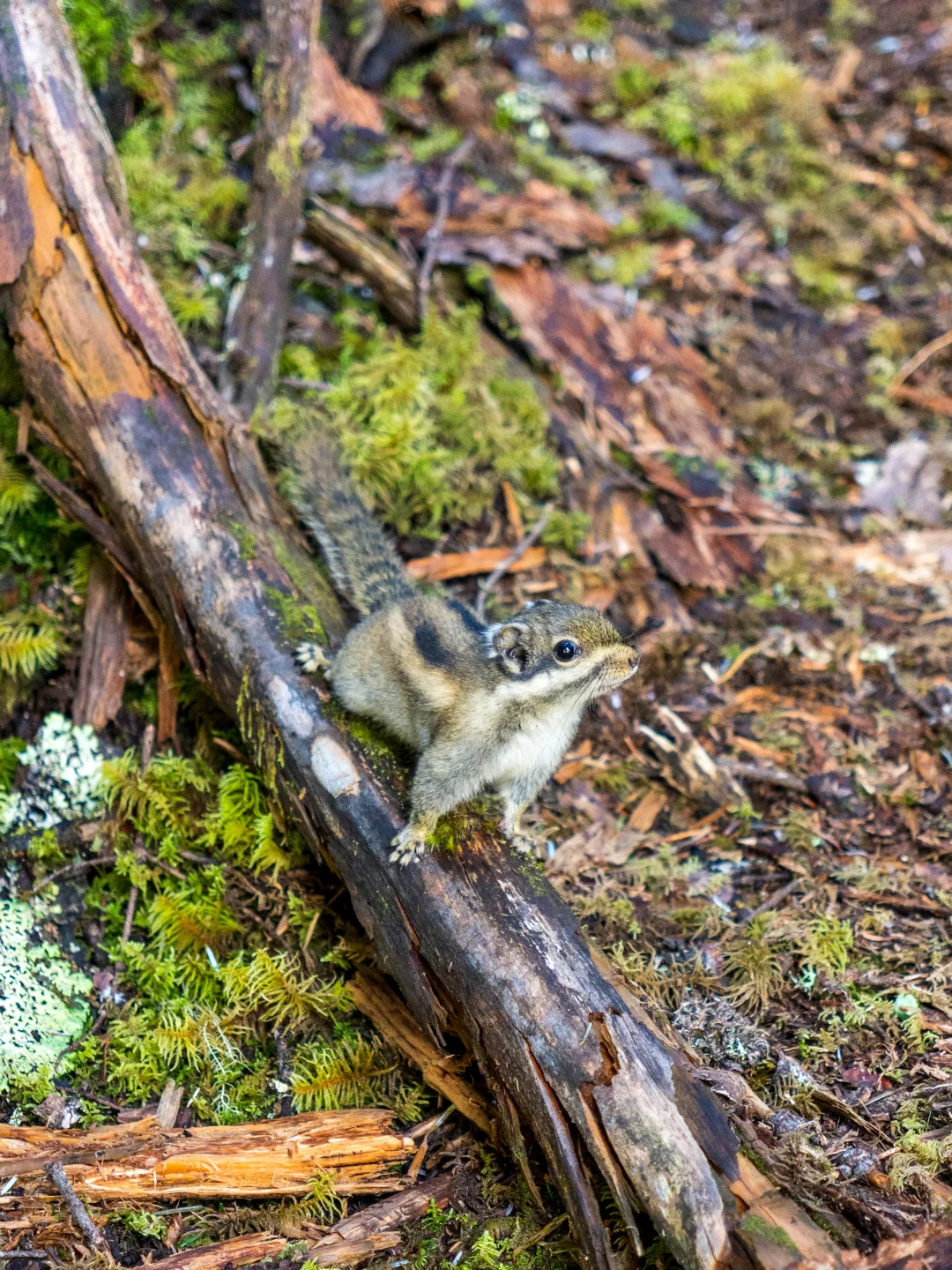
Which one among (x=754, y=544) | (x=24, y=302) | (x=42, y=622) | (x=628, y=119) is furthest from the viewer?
(x=628, y=119)

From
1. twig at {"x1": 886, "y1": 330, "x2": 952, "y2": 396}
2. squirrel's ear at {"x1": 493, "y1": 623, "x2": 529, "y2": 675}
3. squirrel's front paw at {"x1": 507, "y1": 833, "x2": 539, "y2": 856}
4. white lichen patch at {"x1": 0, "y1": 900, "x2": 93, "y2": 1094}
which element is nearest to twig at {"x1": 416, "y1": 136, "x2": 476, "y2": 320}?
squirrel's ear at {"x1": 493, "y1": 623, "x2": 529, "y2": 675}

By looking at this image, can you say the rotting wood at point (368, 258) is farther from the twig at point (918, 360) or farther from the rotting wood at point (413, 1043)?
the rotting wood at point (413, 1043)

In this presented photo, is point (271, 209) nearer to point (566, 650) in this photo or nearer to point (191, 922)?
point (566, 650)

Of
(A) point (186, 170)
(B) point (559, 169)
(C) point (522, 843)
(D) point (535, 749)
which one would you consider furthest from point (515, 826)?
(B) point (559, 169)

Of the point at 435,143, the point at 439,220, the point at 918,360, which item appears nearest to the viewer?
the point at 439,220

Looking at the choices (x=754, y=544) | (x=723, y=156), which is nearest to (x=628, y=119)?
(x=723, y=156)

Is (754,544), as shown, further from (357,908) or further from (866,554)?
(357,908)

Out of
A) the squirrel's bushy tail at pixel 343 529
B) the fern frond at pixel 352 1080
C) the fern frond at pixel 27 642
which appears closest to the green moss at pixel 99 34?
the squirrel's bushy tail at pixel 343 529

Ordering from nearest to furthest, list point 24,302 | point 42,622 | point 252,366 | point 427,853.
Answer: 1. point 427,853
2. point 24,302
3. point 42,622
4. point 252,366
